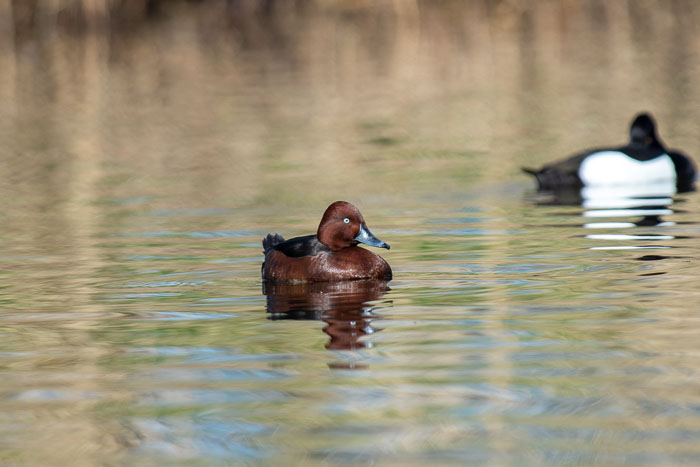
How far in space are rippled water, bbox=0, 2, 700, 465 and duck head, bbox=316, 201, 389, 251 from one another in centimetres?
39

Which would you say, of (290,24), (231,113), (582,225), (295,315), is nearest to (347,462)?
(295,315)

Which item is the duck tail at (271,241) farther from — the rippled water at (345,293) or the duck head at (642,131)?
the duck head at (642,131)

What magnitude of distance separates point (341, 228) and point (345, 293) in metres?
0.60

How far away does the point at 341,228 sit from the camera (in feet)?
28.9

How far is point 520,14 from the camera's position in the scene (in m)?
36.9

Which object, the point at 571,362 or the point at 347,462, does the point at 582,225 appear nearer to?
the point at 571,362

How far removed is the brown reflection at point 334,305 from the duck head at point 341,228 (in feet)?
0.97

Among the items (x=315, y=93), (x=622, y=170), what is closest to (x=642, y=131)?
(x=622, y=170)

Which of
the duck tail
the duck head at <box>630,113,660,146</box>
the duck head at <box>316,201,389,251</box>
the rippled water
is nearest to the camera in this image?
the rippled water

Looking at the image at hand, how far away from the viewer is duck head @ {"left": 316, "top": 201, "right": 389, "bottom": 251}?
880 cm

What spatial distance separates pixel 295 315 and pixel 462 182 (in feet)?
20.8

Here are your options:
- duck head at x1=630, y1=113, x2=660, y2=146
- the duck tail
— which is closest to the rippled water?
the duck tail

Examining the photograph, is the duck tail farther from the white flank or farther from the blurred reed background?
the white flank

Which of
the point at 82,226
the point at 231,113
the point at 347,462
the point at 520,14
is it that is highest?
the point at 520,14
